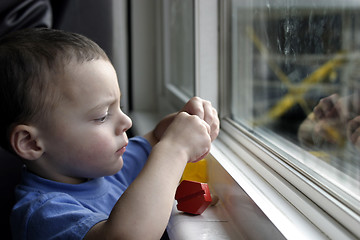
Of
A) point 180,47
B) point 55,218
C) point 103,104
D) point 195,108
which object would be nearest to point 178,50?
point 180,47

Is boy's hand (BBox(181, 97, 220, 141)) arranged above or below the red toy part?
above

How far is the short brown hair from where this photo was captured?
703 mm

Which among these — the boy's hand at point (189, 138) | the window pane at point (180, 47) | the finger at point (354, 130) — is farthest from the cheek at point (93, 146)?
the window pane at point (180, 47)

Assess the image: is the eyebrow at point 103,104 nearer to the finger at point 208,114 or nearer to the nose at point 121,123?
the nose at point 121,123

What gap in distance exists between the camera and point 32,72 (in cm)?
70

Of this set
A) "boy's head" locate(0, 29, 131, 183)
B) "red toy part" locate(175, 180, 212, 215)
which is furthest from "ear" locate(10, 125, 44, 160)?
"red toy part" locate(175, 180, 212, 215)

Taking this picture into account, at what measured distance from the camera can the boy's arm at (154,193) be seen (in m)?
0.59

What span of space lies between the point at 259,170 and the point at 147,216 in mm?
225

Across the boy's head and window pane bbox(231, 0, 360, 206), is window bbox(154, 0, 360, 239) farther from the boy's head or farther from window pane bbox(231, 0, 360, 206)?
the boy's head

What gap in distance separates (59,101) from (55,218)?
176 mm

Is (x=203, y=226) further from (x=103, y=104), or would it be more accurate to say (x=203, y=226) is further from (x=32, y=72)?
(x=32, y=72)

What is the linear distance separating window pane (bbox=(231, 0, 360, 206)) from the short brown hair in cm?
33

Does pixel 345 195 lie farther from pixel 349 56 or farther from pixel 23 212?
pixel 23 212

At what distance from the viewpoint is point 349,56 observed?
0.55m
